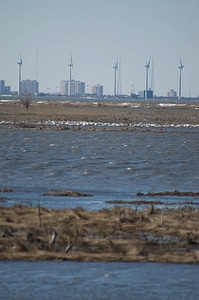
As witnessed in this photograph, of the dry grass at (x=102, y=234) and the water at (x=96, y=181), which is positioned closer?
the water at (x=96, y=181)

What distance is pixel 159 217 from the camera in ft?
79.6

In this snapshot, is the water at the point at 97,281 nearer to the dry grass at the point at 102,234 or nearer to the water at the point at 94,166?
the dry grass at the point at 102,234

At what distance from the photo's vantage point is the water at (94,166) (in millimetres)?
31734

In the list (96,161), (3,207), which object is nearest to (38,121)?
(96,161)

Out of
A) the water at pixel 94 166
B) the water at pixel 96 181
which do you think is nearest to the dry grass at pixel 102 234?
the water at pixel 96 181

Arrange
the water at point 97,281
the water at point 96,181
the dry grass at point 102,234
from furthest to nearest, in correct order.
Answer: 1. the dry grass at point 102,234
2. the water at point 96,181
3. the water at point 97,281

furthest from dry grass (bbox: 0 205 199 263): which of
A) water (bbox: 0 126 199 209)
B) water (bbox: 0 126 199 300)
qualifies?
water (bbox: 0 126 199 209)

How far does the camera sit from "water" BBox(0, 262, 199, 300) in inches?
652

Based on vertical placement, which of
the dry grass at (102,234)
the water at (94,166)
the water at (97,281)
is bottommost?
the water at (94,166)

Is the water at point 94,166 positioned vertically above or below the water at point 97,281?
below

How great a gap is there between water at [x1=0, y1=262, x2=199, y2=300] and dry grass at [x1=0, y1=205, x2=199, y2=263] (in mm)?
568

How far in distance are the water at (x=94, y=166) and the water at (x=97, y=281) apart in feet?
27.2

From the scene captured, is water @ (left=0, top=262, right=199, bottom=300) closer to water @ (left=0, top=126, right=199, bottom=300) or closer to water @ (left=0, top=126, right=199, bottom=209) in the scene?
water @ (left=0, top=126, right=199, bottom=300)

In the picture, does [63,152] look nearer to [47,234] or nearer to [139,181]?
[139,181]
